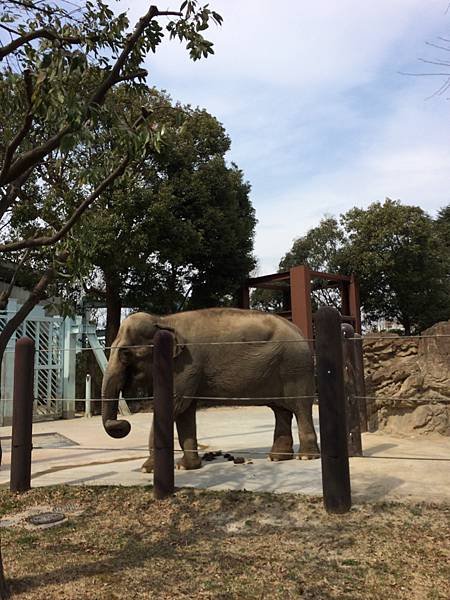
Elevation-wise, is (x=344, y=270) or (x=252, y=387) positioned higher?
(x=344, y=270)

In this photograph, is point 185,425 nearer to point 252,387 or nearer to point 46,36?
point 252,387

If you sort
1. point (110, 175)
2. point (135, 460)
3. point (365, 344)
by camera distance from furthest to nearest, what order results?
1. point (365, 344)
2. point (135, 460)
3. point (110, 175)

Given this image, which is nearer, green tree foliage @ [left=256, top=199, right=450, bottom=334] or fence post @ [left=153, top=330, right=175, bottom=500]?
fence post @ [left=153, top=330, right=175, bottom=500]

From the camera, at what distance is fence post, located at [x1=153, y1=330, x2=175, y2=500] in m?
4.71

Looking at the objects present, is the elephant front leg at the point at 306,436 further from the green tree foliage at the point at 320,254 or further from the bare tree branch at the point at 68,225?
the green tree foliage at the point at 320,254

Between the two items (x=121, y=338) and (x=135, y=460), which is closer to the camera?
(x=121, y=338)

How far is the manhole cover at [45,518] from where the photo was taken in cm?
432

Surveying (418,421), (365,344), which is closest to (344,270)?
(365,344)

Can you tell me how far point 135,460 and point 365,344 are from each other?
499 centimetres

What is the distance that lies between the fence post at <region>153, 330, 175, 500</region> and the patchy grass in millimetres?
160

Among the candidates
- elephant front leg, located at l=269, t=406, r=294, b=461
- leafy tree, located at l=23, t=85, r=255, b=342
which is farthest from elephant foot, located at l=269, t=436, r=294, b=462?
leafy tree, located at l=23, t=85, r=255, b=342

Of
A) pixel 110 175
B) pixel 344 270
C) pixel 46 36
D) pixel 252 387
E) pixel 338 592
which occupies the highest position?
pixel 344 270

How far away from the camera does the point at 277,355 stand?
20.8ft

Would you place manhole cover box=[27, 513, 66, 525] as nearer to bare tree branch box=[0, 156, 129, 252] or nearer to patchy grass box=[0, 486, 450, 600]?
patchy grass box=[0, 486, 450, 600]
